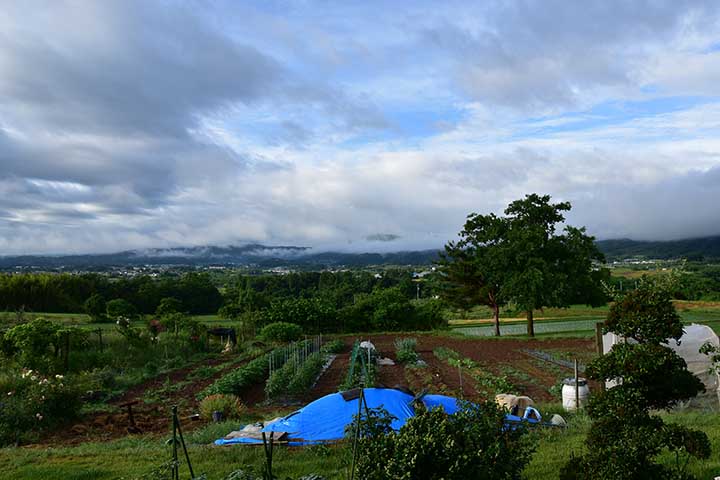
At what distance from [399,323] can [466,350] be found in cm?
870

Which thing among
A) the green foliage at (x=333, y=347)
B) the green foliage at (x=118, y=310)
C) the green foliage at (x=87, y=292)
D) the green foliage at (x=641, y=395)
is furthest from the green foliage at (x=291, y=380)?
the green foliage at (x=87, y=292)

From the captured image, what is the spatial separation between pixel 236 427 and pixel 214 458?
66.3 inches

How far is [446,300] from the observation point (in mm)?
25203

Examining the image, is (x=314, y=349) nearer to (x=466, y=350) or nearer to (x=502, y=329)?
(x=466, y=350)

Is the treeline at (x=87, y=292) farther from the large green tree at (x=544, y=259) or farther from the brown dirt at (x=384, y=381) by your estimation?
the large green tree at (x=544, y=259)

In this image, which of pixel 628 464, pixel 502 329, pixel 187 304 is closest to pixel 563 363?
pixel 628 464

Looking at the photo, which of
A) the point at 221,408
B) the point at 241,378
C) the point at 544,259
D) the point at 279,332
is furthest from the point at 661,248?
the point at 221,408

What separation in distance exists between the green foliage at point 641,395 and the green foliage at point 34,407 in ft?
30.9

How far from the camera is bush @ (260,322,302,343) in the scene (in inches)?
847

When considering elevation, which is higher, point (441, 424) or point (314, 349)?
point (441, 424)

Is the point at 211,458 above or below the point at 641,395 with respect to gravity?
below

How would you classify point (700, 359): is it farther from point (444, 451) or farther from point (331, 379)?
point (444, 451)

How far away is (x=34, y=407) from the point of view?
30.6 feet

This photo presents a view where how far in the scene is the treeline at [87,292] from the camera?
3541 centimetres
